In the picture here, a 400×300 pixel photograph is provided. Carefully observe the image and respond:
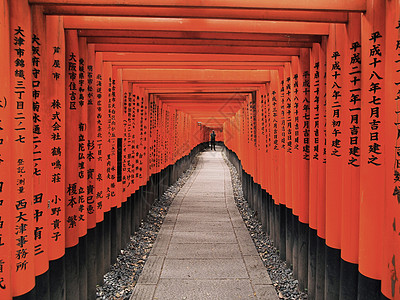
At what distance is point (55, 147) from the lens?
3.12 metres

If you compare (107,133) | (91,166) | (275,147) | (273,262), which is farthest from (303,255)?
(107,133)

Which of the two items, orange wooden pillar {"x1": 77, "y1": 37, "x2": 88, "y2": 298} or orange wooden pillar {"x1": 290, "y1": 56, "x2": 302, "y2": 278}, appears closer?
orange wooden pillar {"x1": 77, "y1": 37, "x2": 88, "y2": 298}

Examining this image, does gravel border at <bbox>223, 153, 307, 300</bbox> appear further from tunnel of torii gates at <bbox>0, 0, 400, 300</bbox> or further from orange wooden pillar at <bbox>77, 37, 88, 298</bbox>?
orange wooden pillar at <bbox>77, 37, 88, 298</bbox>

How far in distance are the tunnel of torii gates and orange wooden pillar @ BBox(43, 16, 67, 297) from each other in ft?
0.04

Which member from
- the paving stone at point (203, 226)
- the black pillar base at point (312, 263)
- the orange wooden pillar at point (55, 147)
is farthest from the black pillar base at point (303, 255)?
the paving stone at point (203, 226)

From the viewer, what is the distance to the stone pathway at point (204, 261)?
4.50 metres

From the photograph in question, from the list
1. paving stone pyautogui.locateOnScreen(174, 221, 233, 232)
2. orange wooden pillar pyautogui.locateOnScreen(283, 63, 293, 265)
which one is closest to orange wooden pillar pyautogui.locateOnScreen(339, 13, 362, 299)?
orange wooden pillar pyautogui.locateOnScreen(283, 63, 293, 265)

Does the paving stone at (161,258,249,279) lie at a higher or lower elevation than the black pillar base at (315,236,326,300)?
lower

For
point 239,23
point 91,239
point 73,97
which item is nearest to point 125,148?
point 91,239

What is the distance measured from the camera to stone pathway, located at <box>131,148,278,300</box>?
4504mm

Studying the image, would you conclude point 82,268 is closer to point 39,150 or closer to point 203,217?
point 39,150

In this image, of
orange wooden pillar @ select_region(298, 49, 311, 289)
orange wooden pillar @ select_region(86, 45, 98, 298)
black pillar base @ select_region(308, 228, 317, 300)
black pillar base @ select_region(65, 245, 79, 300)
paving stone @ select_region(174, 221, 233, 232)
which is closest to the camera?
black pillar base @ select_region(65, 245, 79, 300)

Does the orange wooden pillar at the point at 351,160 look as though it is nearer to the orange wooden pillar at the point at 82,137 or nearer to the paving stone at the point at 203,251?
the orange wooden pillar at the point at 82,137

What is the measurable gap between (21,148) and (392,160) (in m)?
2.62
